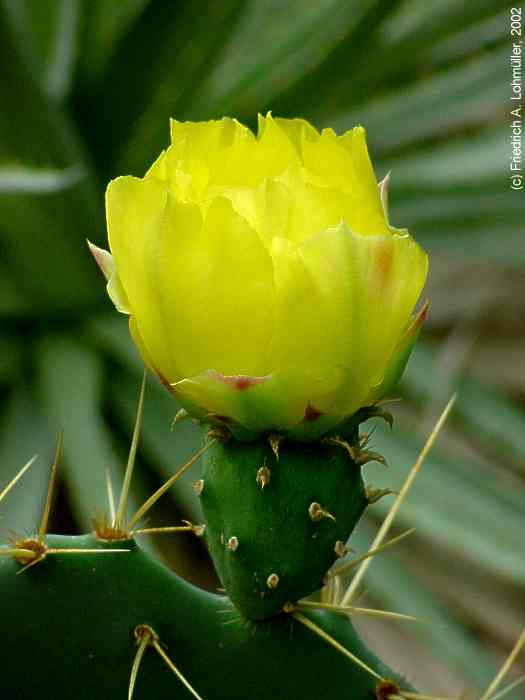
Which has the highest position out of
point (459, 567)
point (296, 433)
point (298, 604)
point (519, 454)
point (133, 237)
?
point (133, 237)

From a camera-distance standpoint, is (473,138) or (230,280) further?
(473,138)

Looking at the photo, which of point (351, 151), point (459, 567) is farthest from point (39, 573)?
point (459, 567)

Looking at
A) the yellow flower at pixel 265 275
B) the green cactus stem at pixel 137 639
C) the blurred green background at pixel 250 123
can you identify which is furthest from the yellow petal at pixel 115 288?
the blurred green background at pixel 250 123

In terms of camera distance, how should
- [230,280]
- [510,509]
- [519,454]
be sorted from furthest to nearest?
[519,454] < [510,509] < [230,280]

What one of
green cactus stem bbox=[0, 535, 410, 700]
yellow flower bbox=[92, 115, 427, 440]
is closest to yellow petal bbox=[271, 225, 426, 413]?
yellow flower bbox=[92, 115, 427, 440]

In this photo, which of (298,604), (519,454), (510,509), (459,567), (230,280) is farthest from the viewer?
(459,567)

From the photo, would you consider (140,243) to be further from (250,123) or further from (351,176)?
(250,123)

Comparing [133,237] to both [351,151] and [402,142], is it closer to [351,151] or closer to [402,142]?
[351,151]
